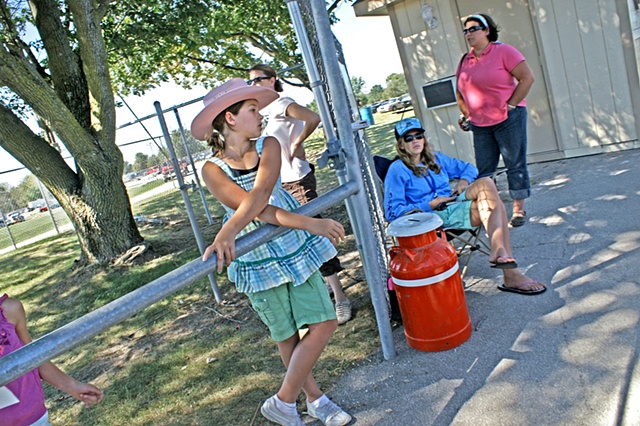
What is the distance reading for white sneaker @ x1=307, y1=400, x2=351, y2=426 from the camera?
114 inches

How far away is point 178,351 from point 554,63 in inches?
222

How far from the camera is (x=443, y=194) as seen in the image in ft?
14.0

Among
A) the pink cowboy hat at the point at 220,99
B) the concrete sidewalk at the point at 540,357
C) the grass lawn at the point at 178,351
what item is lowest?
the concrete sidewalk at the point at 540,357

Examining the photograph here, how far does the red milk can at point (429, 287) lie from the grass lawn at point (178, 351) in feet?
1.39

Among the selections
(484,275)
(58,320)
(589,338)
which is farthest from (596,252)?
(58,320)

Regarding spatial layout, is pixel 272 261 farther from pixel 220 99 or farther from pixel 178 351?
pixel 178 351

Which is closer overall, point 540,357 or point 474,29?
point 540,357

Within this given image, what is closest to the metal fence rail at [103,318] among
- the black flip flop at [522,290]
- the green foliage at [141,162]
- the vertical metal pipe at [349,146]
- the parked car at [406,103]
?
the vertical metal pipe at [349,146]

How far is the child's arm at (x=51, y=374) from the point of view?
231 centimetres

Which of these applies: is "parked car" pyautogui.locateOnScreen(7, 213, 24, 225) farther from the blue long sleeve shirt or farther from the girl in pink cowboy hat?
the girl in pink cowboy hat

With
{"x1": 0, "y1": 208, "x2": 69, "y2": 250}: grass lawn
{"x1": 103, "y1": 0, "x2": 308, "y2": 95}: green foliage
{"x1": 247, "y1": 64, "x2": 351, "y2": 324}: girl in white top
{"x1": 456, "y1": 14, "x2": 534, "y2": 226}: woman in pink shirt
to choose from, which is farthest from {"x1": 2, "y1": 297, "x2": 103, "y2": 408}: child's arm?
{"x1": 0, "y1": 208, "x2": 69, "y2": 250}: grass lawn

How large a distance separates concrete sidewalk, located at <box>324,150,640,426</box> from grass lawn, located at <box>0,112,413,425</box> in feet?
1.43

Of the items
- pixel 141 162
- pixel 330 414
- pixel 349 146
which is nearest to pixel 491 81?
pixel 349 146

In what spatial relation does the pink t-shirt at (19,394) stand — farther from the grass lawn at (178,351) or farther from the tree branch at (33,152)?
the tree branch at (33,152)
